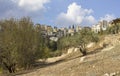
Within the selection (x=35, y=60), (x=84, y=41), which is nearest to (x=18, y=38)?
(x=35, y=60)

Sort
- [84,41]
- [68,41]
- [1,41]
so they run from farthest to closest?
[68,41] → [84,41] → [1,41]

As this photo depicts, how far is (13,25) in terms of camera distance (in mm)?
39438

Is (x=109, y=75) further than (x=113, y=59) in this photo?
No

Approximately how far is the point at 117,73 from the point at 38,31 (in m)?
25.6

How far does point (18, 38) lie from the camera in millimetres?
39312

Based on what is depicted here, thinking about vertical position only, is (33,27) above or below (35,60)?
above

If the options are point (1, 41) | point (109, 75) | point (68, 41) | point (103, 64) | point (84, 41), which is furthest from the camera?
point (68, 41)

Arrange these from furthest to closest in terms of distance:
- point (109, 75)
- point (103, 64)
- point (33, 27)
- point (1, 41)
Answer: point (33, 27), point (1, 41), point (103, 64), point (109, 75)

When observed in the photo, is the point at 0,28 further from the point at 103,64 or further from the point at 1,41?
the point at 103,64

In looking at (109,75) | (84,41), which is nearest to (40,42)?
(84,41)

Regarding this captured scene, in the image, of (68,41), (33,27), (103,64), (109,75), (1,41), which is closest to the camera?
(109,75)

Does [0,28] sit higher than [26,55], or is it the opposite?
[0,28]

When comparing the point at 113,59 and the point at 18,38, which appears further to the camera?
the point at 18,38

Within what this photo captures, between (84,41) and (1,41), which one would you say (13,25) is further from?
(84,41)
